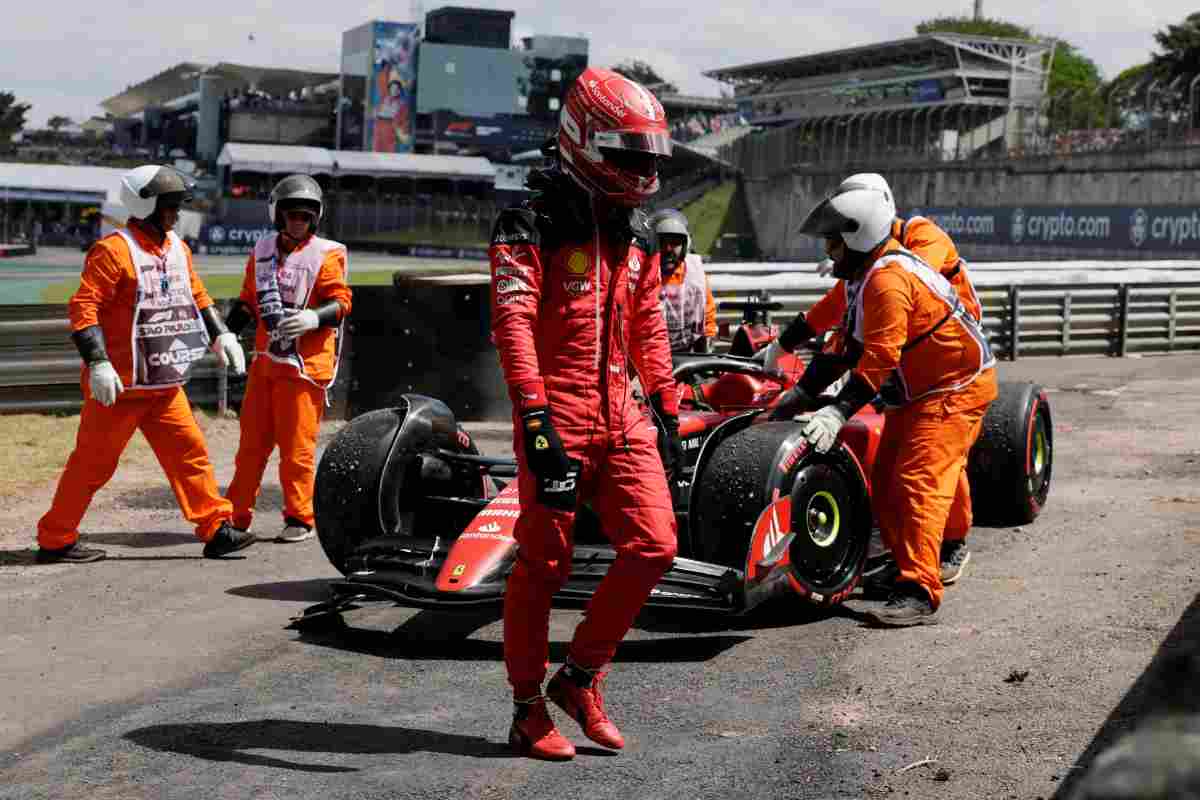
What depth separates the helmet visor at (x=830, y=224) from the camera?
6363 millimetres

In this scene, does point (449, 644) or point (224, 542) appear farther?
point (224, 542)

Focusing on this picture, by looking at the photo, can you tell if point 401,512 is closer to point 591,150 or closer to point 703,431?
point 703,431

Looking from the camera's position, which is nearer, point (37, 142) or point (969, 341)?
point (969, 341)

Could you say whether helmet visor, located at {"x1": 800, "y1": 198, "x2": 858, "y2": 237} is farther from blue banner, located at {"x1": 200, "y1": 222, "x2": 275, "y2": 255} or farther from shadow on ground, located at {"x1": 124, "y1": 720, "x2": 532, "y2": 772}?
blue banner, located at {"x1": 200, "y1": 222, "x2": 275, "y2": 255}

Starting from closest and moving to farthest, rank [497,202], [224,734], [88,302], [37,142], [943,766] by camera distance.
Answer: [943,766] < [224,734] < [88,302] < [497,202] < [37,142]

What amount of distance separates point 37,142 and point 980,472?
102 meters

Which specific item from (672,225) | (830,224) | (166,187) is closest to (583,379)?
(830,224)

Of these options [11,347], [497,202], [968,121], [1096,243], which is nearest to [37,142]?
[497,202]

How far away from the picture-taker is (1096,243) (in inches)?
1538

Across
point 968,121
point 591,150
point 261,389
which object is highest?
point 968,121

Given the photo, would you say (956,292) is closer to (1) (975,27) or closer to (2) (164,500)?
(2) (164,500)

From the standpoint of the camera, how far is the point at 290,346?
815 centimetres

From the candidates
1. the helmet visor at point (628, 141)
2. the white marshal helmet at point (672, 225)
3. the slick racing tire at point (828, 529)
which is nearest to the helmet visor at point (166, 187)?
the white marshal helmet at point (672, 225)

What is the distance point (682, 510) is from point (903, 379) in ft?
3.39
